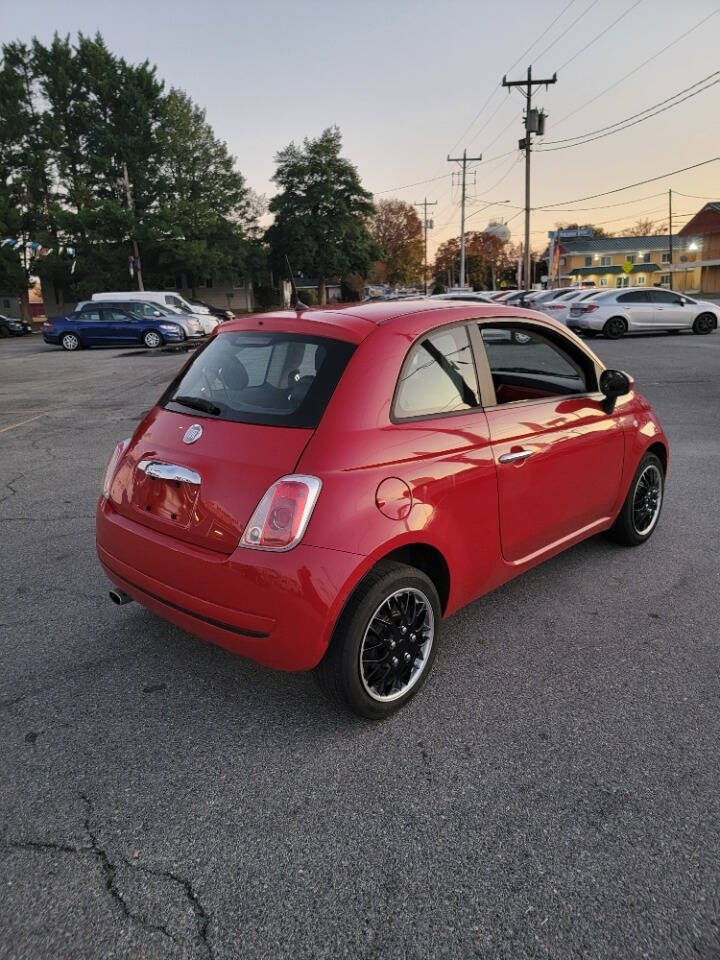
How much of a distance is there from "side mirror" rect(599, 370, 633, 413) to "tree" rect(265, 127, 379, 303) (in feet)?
206

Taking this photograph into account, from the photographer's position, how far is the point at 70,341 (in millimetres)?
24969

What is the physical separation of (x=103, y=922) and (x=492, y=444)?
231 cm

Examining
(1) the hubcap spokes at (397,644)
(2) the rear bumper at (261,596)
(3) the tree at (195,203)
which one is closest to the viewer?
(2) the rear bumper at (261,596)

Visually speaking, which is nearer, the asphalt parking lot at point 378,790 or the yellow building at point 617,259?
the asphalt parking lot at point 378,790

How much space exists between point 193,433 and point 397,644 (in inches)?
49.5

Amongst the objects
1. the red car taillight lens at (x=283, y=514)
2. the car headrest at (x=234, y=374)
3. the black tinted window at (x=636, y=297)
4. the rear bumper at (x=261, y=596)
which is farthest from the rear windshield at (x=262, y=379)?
the black tinted window at (x=636, y=297)

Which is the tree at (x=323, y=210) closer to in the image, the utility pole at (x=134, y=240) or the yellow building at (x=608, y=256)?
the utility pole at (x=134, y=240)

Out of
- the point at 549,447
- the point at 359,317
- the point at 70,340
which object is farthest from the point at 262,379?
the point at 70,340

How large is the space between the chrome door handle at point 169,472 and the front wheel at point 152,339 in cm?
2297

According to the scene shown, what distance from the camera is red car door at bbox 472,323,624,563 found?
3252 millimetres

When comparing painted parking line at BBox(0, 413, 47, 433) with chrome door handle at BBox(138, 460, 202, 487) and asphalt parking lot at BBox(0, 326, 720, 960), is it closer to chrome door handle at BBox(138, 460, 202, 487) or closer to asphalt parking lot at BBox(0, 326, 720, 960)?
asphalt parking lot at BBox(0, 326, 720, 960)

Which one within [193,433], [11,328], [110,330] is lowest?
[193,433]

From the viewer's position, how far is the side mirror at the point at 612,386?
3865mm

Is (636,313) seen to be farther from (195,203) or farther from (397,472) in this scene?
(195,203)
